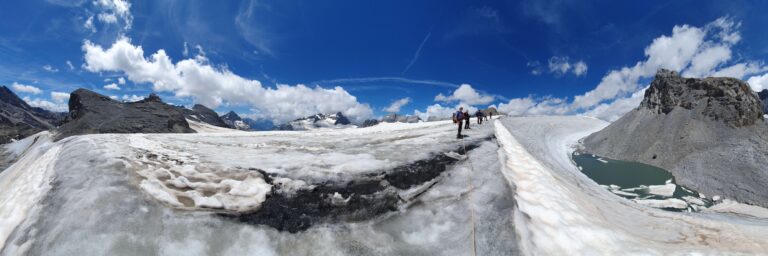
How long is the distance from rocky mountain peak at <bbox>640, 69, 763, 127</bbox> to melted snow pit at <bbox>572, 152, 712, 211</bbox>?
26.5 feet

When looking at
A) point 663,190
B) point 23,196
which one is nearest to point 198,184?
point 23,196

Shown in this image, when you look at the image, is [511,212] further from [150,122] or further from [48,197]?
[150,122]

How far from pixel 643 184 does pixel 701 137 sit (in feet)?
33.1

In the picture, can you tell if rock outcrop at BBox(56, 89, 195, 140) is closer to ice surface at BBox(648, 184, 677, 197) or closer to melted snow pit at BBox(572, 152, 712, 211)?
melted snow pit at BBox(572, 152, 712, 211)

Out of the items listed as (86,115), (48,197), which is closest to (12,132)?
(86,115)

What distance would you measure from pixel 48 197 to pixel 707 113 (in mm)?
40453

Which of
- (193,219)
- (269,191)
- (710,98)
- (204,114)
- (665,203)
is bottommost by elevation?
(665,203)

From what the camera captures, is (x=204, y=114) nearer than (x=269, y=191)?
No

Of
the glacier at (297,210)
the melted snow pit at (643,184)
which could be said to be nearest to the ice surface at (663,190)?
the melted snow pit at (643,184)

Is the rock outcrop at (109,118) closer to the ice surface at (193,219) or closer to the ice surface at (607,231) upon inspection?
the ice surface at (193,219)

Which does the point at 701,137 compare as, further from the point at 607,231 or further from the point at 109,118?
the point at 109,118

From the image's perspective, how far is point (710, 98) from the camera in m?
27.7

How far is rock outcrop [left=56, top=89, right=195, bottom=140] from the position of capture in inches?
1663

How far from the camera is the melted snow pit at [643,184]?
1599cm
